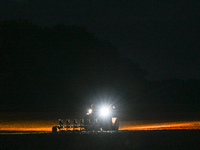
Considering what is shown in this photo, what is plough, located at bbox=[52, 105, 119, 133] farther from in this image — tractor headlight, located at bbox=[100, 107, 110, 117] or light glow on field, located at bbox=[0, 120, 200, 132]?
light glow on field, located at bbox=[0, 120, 200, 132]

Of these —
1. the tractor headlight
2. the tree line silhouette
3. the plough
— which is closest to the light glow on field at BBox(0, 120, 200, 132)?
the plough

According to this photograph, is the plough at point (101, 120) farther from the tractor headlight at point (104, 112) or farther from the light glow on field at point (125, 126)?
the light glow on field at point (125, 126)

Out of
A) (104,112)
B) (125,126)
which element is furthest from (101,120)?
(125,126)

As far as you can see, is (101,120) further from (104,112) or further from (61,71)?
(61,71)

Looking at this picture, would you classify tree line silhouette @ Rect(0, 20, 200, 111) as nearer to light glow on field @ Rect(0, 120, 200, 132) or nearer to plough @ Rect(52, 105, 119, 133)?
light glow on field @ Rect(0, 120, 200, 132)

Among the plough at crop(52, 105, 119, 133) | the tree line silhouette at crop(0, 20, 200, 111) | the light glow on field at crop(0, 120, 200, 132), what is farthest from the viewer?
the tree line silhouette at crop(0, 20, 200, 111)

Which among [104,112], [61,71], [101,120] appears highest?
[61,71]

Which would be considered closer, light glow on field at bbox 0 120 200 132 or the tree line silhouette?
light glow on field at bbox 0 120 200 132

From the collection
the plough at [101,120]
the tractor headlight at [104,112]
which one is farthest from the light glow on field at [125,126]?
the tractor headlight at [104,112]

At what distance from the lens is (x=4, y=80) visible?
58469 millimetres

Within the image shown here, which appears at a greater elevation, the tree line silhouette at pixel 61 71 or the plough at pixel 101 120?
the tree line silhouette at pixel 61 71

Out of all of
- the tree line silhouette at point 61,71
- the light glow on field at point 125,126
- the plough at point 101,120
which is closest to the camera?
the plough at point 101,120

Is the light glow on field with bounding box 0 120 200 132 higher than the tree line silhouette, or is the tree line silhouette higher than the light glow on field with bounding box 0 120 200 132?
the tree line silhouette

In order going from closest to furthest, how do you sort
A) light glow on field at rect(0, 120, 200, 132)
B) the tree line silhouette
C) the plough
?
1. the plough
2. light glow on field at rect(0, 120, 200, 132)
3. the tree line silhouette
